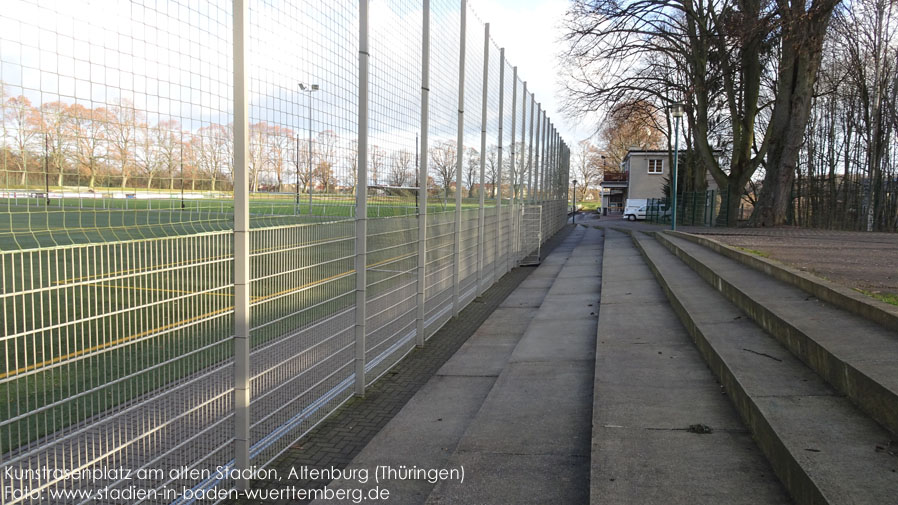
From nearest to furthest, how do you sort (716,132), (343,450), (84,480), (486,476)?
1. (84,480)
2. (486,476)
3. (343,450)
4. (716,132)

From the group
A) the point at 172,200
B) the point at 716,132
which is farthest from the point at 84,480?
the point at 716,132

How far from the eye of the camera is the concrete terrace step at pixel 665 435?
2871mm

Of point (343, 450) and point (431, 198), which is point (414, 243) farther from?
point (343, 450)

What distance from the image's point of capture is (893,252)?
10.9m

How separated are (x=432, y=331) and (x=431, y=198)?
5.41ft

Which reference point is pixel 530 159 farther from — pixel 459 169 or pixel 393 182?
pixel 393 182

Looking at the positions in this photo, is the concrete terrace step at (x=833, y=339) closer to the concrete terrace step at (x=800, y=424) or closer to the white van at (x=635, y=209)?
the concrete terrace step at (x=800, y=424)

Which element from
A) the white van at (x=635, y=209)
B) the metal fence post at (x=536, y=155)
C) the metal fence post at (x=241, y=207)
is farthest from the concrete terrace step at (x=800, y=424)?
the white van at (x=635, y=209)

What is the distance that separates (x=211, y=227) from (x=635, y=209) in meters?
60.3

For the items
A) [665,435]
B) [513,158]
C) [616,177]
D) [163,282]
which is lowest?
[665,435]

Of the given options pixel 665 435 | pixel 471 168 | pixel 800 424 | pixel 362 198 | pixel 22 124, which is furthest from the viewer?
pixel 471 168

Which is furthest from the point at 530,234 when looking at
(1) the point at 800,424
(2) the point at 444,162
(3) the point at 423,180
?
(1) the point at 800,424

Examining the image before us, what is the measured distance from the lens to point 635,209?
60531 mm

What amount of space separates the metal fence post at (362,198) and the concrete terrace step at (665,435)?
1.95 metres
